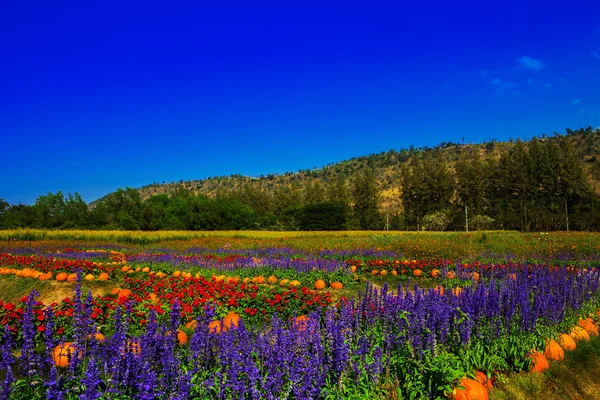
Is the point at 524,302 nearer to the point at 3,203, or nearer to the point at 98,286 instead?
the point at 98,286

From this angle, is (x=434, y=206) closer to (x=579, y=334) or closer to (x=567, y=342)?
(x=579, y=334)

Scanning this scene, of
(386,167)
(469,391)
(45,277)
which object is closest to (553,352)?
(469,391)

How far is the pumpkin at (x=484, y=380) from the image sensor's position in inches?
183

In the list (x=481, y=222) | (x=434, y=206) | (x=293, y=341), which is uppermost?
(x=434, y=206)

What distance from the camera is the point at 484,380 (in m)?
4.77

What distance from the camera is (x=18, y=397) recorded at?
10.5ft

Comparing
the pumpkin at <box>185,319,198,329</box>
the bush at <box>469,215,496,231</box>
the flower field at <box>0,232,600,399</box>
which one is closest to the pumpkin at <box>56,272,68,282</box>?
the flower field at <box>0,232,600,399</box>

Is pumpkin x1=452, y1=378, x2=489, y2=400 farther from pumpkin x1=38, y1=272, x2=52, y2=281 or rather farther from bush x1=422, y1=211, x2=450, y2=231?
bush x1=422, y1=211, x2=450, y2=231

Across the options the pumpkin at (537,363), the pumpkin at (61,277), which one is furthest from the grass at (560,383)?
the pumpkin at (61,277)

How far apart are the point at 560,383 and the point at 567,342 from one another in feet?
4.41

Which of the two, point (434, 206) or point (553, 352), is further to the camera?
point (434, 206)

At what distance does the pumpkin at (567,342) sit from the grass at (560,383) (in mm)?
187

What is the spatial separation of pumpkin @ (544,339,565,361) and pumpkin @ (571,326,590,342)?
49.6 inches

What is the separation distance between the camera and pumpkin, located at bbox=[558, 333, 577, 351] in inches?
244
